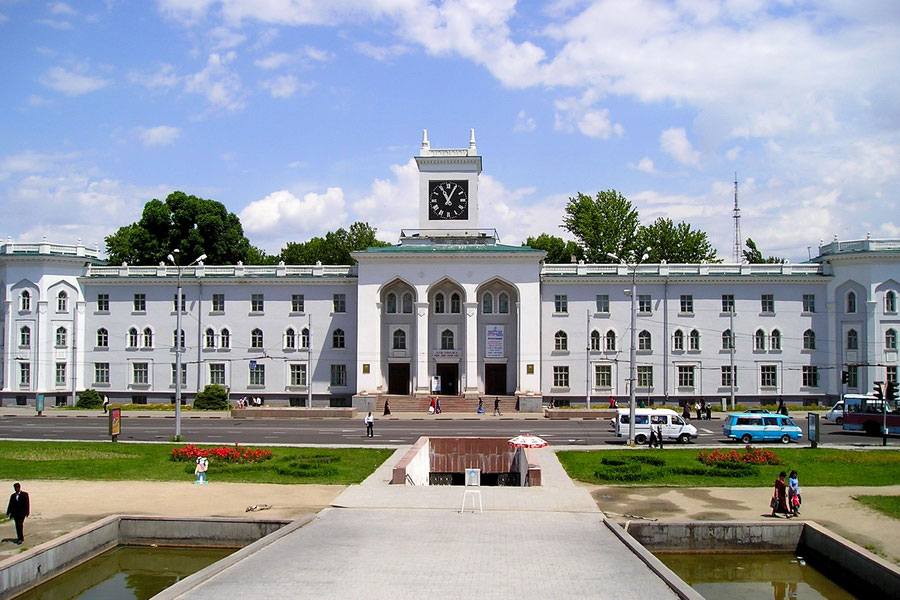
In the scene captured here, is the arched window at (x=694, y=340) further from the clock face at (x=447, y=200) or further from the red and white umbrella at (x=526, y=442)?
the red and white umbrella at (x=526, y=442)

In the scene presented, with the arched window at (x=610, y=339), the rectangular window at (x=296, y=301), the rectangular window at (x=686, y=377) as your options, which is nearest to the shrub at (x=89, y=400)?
the rectangular window at (x=296, y=301)

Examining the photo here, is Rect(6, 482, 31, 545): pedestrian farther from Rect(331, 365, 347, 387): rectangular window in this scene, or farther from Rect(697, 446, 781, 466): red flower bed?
Rect(331, 365, 347, 387): rectangular window

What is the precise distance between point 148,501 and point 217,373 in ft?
137

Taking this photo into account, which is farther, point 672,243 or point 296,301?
point 672,243

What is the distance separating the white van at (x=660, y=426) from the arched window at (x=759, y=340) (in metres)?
25.5

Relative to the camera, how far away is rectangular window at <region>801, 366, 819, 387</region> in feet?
208

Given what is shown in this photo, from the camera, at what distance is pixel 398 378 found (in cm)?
6438

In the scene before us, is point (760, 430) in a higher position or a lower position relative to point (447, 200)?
lower

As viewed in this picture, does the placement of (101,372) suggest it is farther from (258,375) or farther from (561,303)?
(561,303)

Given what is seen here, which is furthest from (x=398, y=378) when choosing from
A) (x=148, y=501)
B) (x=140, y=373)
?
(x=148, y=501)

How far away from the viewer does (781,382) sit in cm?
6325

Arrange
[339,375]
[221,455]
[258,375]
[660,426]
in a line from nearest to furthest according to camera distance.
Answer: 1. [221,455]
2. [660,426]
3. [339,375]
4. [258,375]

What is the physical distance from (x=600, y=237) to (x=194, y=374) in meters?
49.5

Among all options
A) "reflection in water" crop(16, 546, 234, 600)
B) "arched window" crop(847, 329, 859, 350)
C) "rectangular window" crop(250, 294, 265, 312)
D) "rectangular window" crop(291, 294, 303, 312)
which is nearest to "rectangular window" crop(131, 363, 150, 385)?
"rectangular window" crop(250, 294, 265, 312)
